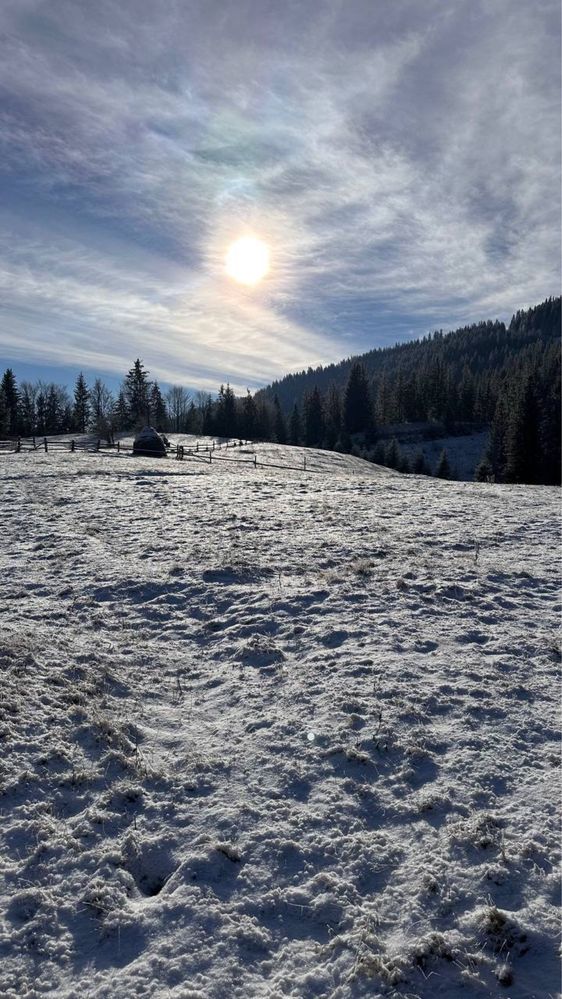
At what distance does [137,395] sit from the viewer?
80.2 meters

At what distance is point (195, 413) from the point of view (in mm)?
103562

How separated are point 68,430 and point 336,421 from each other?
179 ft

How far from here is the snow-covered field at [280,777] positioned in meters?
3.94

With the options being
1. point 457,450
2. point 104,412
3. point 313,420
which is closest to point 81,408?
point 104,412

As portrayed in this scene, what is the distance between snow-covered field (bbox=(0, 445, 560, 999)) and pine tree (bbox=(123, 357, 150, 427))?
71693mm

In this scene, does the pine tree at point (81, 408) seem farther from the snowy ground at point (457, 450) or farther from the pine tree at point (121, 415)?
the snowy ground at point (457, 450)

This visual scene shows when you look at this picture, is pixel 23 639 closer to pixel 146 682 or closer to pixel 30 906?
pixel 146 682

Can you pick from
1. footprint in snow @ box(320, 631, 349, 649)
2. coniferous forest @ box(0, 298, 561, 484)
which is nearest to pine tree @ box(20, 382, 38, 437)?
coniferous forest @ box(0, 298, 561, 484)

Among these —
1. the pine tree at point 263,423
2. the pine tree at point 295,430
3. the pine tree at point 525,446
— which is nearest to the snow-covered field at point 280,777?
the pine tree at point 525,446

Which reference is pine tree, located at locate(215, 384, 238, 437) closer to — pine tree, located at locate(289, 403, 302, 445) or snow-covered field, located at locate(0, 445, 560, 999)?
pine tree, located at locate(289, 403, 302, 445)

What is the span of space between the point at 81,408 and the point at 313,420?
1817 inches

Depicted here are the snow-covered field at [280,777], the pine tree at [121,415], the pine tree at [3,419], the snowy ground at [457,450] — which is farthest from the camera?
the snowy ground at [457,450]

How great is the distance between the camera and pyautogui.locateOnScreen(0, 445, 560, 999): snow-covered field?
12.9 feet

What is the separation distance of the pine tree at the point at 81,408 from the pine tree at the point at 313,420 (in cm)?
4371
